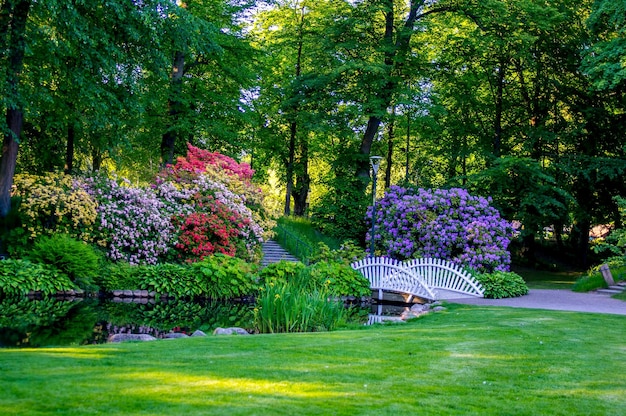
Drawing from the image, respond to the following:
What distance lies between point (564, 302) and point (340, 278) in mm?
5378

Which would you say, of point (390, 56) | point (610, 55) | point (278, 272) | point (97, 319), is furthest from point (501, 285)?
point (390, 56)

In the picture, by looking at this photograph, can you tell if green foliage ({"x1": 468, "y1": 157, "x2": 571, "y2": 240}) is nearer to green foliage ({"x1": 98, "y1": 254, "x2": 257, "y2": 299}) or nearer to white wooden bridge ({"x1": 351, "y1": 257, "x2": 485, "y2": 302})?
white wooden bridge ({"x1": 351, "y1": 257, "x2": 485, "y2": 302})

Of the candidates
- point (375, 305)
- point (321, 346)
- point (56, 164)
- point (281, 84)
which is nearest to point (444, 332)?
point (321, 346)

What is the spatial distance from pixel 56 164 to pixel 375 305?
11.2m

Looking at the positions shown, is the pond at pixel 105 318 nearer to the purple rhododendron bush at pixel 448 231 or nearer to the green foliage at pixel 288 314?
the green foliage at pixel 288 314

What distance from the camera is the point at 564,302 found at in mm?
13586

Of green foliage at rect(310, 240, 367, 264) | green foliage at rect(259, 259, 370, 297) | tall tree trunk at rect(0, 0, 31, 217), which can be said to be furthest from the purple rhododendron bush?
tall tree trunk at rect(0, 0, 31, 217)

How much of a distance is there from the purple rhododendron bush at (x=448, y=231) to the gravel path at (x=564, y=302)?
1756mm

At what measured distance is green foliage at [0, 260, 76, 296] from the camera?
1282 centimetres

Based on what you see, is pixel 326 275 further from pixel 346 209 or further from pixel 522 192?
pixel 522 192

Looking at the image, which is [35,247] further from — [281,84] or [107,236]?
[281,84]

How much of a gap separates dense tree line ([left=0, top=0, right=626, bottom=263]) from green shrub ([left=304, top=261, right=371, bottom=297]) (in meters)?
6.54

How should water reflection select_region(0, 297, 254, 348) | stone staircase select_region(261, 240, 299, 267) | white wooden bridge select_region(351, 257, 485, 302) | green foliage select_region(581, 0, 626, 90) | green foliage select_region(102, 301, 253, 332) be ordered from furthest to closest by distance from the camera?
stone staircase select_region(261, 240, 299, 267) → green foliage select_region(581, 0, 626, 90) → white wooden bridge select_region(351, 257, 485, 302) → green foliage select_region(102, 301, 253, 332) → water reflection select_region(0, 297, 254, 348)

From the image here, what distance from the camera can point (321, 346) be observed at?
6.31 m
